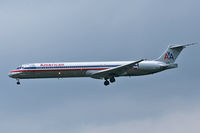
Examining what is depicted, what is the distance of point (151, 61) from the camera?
242ft

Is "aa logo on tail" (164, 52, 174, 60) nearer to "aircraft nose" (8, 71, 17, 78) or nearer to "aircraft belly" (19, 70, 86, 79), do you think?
"aircraft belly" (19, 70, 86, 79)

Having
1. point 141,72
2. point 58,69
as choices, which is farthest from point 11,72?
point 141,72

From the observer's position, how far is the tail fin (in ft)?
246

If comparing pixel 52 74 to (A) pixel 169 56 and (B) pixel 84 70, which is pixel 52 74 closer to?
(B) pixel 84 70

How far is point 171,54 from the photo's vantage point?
7556 cm

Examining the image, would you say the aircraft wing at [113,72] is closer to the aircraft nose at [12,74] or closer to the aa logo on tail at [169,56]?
the aa logo on tail at [169,56]

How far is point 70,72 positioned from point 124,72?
10.2 m

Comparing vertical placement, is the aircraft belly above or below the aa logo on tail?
below

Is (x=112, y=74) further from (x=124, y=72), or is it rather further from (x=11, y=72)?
(x=11, y=72)

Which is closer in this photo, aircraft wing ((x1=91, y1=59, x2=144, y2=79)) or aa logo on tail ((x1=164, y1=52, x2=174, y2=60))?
aircraft wing ((x1=91, y1=59, x2=144, y2=79))

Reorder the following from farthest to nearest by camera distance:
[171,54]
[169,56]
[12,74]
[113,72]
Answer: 1. [171,54]
2. [169,56]
3. [12,74]
4. [113,72]

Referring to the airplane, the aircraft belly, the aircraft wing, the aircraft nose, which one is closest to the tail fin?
the airplane

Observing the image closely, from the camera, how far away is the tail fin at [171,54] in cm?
7512

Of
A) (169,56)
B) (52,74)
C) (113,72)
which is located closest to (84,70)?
(113,72)
